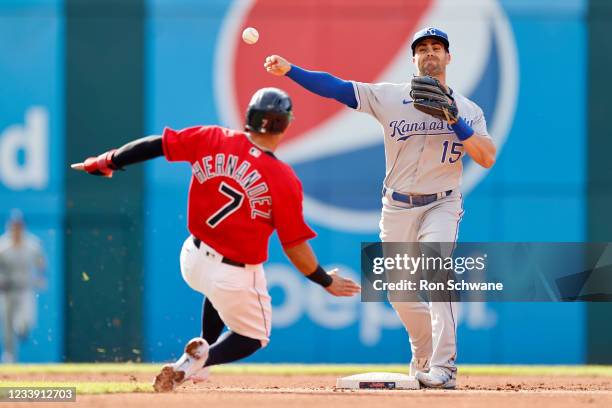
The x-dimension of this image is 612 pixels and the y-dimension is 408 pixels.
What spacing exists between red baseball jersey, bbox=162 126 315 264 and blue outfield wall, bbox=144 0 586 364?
19.1 ft

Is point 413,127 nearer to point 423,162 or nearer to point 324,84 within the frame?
point 423,162

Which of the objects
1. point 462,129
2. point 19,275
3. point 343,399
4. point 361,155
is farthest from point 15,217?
point 343,399

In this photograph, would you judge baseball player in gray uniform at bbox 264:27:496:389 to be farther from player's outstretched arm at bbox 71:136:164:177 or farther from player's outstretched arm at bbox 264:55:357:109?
player's outstretched arm at bbox 71:136:164:177

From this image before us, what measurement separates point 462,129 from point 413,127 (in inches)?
14.9

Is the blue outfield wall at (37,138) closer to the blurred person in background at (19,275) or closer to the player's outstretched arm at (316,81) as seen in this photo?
the blurred person in background at (19,275)

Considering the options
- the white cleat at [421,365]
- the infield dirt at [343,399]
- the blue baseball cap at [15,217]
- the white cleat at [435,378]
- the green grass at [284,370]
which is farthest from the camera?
the blue baseball cap at [15,217]

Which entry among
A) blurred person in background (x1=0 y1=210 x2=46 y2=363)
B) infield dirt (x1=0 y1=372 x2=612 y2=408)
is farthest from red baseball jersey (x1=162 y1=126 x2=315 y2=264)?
blurred person in background (x1=0 y1=210 x2=46 y2=363)

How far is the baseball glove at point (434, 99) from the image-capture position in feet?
21.2

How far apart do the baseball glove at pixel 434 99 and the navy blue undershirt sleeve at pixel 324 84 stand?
46 centimetres

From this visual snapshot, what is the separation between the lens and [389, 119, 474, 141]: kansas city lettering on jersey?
6.79 m

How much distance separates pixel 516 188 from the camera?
11914 mm

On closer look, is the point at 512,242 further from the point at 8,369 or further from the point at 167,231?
the point at 8,369

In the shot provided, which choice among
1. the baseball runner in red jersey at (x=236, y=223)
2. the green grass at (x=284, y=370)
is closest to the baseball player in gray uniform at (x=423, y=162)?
the baseball runner in red jersey at (x=236, y=223)

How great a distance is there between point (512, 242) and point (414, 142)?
5170mm
